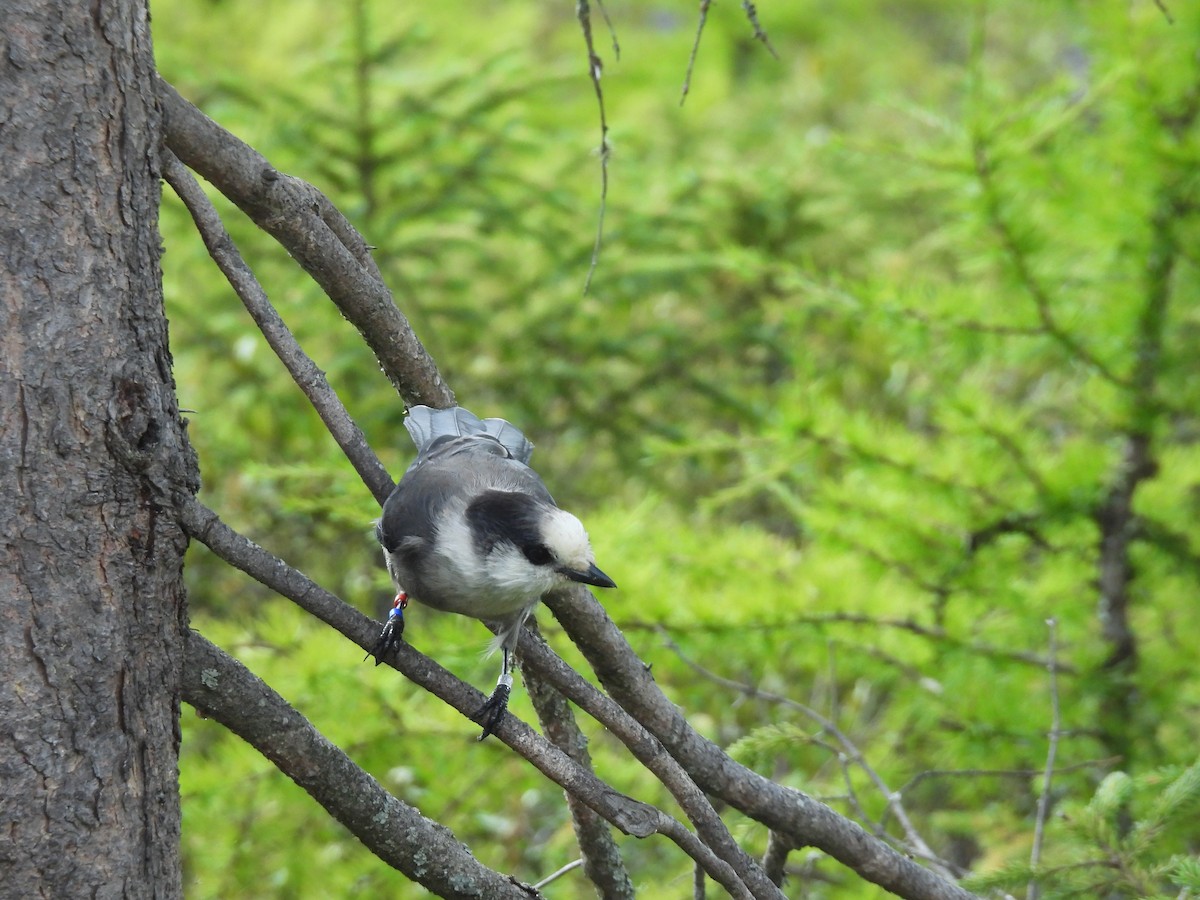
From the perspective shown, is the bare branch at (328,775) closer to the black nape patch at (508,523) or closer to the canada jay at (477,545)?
the canada jay at (477,545)

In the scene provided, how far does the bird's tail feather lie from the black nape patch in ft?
0.63

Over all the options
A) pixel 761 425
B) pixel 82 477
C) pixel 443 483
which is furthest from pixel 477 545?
pixel 761 425

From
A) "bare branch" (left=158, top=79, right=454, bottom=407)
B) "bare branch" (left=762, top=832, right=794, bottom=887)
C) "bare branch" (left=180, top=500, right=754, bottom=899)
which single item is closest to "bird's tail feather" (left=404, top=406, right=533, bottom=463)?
"bare branch" (left=158, top=79, right=454, bottom=407)

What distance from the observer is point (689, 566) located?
3627 millimetres

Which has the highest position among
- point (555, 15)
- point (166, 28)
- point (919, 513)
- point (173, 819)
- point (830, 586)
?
point (555, 15)

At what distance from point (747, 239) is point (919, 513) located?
2.26 meters

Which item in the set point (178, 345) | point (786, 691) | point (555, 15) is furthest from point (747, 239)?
point (555, 15)

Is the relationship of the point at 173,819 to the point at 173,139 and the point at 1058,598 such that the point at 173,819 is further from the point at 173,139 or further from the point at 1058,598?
the point at 1058,598

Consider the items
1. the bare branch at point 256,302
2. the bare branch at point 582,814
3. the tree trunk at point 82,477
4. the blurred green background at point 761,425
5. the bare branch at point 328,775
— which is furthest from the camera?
the blurred green background at point 761,425

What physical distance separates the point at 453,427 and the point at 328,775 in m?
0.78

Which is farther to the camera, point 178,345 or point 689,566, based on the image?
point 178,345

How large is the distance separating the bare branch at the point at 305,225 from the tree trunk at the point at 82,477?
0.64 ft

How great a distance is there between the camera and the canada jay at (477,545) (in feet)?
6.06

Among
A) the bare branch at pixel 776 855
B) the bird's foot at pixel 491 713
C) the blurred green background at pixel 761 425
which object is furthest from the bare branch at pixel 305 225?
the blurred green background at pixel 761 425
